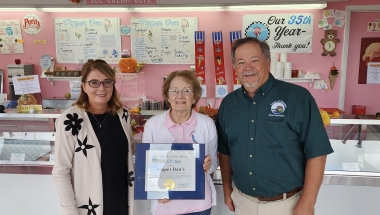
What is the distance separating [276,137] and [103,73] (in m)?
0.97

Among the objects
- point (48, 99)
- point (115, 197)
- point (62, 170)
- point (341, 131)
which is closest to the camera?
point (62, 170)

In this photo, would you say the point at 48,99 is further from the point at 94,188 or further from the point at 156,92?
the point at 94,188

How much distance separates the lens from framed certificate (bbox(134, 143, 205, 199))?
5.26ft

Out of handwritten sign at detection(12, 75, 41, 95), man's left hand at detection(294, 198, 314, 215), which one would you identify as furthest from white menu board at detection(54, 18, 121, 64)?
man's left hand at detection(294, 198, 314, 215)

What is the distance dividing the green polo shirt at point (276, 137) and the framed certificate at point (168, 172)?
26cm

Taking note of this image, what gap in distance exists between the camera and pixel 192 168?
5.27ft

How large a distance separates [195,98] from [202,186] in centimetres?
48

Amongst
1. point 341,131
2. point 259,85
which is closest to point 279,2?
point 341,131

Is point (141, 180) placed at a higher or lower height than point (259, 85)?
lower

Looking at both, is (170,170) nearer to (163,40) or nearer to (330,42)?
(163,40)

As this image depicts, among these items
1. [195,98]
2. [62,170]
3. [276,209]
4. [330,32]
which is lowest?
[276,209]

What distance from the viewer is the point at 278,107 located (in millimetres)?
1632

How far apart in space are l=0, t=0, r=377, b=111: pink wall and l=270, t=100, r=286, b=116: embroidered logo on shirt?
133 inches

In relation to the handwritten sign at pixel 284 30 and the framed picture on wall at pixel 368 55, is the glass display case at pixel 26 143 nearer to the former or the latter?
the handwritten sign at pixel 284 30
